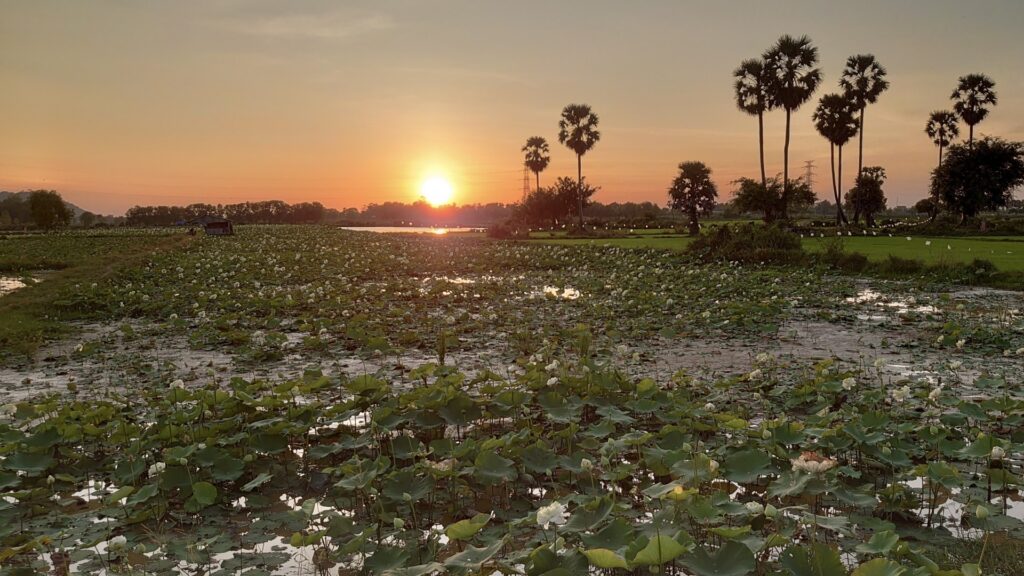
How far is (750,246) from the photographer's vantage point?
81.7 feet

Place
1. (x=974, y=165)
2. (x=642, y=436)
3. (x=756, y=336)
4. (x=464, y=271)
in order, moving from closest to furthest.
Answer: (x=642, y=436), (x=756, y=336), (x=464, y=271), (x=974, y=165)

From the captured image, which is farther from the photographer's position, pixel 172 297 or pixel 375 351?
pixel 172 297

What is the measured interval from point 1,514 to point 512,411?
377 centimetres

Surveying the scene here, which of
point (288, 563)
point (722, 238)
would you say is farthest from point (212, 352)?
point (722, 238)

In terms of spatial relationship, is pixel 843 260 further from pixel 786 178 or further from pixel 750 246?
pixel 786 178

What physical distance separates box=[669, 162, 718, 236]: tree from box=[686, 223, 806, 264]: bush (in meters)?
34.8

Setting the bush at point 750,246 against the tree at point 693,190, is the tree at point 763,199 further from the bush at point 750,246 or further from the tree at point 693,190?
the bush at point 750,246

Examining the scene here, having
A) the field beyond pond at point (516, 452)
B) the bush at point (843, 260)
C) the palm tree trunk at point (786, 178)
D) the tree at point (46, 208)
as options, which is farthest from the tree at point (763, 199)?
the tree at point (46, 208)

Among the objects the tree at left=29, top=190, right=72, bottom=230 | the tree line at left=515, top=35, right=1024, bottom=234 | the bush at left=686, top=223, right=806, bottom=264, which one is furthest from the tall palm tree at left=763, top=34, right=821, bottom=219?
the tree at left=29, top=190, right=72, bottom=230

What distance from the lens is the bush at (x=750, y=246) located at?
2331 cm

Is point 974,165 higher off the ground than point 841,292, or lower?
higher

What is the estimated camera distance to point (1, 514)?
4.10 m

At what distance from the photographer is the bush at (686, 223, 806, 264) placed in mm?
23312

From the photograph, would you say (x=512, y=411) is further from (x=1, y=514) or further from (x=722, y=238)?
(x=722, y=238)
